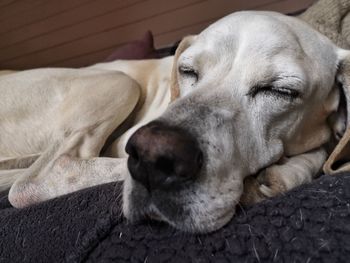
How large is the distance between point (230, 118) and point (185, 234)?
339 mm

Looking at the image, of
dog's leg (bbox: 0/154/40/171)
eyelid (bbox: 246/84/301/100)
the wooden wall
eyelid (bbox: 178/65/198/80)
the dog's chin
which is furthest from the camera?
the wooden wall

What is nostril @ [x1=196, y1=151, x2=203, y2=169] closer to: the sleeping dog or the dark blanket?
the sleeping dog

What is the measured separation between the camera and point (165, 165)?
33.8 inches

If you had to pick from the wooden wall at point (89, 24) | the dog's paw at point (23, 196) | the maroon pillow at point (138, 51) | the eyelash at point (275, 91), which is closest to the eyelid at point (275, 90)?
the eyelash at point (275, 91)

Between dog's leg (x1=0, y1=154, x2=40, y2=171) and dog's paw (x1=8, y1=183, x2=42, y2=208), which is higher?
dog's paw (x1=8, y1=183, x2=42, y2=208)

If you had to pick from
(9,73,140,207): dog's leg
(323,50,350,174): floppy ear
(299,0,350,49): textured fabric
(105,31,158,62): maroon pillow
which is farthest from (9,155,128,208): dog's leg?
(105,31,158,62): maroon pillow

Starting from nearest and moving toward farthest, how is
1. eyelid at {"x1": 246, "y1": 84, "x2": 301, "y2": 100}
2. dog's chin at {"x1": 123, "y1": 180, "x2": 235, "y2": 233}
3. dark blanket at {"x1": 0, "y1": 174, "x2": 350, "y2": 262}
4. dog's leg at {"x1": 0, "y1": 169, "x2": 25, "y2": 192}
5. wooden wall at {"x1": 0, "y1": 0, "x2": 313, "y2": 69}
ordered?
dark blanket at {"x1": 0, "y1": 174, "x2": 350, "y2": 262}, dog's chin at {"x1": 123, "y1": 180, "x2": 235, "y2": 233}, eyelid at {"x1": 246, "y1": 84, "x2": 301, "y2": 100}, dog's leg at {"x1": 0, "y1": 169, "x2": 25, "y2": 192}, wooden wall at {"x1": 0, "y1": 0, "x2": 313, "y2": 69}

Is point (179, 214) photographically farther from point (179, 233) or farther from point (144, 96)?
point (144, 96)

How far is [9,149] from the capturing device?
178 cm

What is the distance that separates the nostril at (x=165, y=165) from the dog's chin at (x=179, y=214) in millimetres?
67

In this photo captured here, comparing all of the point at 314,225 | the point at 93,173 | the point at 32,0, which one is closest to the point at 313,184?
the point at 314,225

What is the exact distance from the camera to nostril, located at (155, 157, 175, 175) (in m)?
0.85

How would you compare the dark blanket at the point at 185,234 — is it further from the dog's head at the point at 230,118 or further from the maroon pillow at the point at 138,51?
the maroon pillow at the point at 138,51

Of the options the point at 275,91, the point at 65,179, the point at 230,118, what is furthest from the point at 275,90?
the point at 65,179
